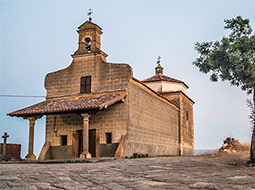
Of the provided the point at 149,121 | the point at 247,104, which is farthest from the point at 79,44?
the point at 247,104

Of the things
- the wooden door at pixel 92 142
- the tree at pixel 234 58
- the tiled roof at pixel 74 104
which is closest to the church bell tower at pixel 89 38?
the tiled roof at pixel 74 104

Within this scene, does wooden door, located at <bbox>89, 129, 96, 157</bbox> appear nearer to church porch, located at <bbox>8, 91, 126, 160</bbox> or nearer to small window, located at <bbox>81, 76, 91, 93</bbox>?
church porch, located at <bbox>8, 91, 126, 160</bbox>

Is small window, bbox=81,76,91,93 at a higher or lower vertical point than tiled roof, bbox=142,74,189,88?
lower

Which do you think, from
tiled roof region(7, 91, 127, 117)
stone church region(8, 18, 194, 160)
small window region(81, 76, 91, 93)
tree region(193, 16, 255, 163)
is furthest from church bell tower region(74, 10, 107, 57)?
tree region(193, 16, 255, 163)

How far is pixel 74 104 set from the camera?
16.4 metres

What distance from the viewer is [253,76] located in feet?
35.4

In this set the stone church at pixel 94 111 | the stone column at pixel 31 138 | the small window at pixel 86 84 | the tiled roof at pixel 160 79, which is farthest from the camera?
the tiled roof at pixel 160 79

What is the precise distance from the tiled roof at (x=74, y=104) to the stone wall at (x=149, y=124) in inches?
57.0

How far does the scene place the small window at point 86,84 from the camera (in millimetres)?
18406

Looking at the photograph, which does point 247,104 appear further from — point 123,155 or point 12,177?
point 12,177

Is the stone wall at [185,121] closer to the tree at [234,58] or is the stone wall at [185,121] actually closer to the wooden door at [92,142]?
the wooden door at [92,142]

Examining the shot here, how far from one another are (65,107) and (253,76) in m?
9.35

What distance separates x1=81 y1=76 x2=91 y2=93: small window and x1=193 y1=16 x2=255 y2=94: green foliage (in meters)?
7.76

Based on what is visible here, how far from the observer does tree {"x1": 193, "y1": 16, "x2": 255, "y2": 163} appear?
11.0m
